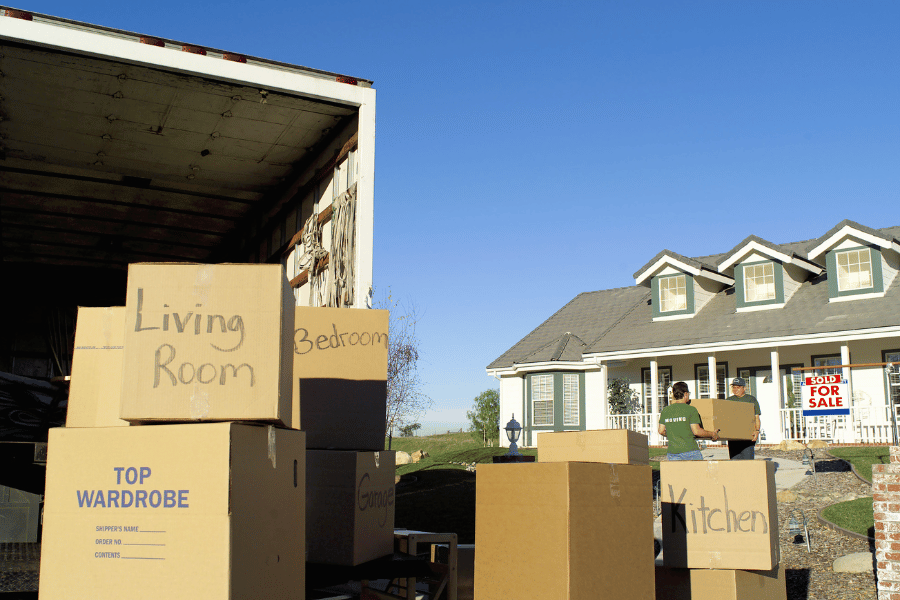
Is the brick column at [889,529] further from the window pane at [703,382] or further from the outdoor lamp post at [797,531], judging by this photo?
the window pane at [703,382]

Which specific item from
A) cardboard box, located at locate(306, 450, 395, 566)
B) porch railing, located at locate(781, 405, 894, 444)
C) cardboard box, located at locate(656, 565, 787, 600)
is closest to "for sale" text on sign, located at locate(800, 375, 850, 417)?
porch railing, located at locate(781, 405, 894, 444)

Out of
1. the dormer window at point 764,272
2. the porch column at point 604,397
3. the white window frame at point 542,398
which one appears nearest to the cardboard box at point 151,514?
the dormer window at point 764,272

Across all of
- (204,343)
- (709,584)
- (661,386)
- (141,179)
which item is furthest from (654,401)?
(204,343)

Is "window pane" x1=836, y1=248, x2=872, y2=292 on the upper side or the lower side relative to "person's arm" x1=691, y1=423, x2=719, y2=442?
upper

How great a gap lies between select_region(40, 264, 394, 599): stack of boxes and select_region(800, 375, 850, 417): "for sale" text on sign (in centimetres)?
1122

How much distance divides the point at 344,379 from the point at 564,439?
106 inches

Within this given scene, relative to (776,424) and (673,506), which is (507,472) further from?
(776,424)

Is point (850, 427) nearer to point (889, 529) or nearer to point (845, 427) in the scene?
point (845, 427)

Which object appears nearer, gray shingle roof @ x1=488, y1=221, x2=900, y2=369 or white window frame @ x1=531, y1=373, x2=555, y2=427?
gray shingle roof @ x1=488, y1=221, x2=900, y2=369

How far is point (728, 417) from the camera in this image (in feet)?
23.7

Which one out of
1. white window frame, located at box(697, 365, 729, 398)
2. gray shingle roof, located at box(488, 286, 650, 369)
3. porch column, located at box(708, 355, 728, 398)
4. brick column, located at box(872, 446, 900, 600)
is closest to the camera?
brick column, located at box(872, 446, 900, 600)

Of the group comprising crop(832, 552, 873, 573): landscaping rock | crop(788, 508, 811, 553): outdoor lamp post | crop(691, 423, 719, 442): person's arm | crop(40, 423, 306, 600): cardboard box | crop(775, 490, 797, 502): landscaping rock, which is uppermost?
crop(691, 423, 719, 442): person's arm

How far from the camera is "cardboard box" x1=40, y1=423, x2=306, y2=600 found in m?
→ 2.54

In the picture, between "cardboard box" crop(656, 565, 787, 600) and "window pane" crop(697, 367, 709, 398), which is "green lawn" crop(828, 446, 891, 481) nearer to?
"window pane" crop(697, 367, 709, 398)
